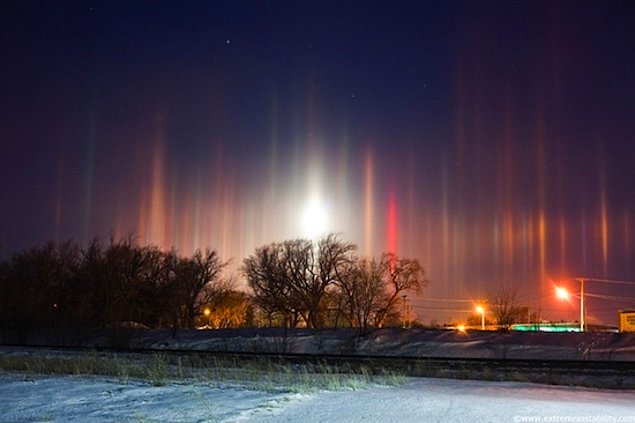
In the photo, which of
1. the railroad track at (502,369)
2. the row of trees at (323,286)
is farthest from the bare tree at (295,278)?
the railroad track at (502,369)

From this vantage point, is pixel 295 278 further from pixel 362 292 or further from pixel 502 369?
pixel 502 369

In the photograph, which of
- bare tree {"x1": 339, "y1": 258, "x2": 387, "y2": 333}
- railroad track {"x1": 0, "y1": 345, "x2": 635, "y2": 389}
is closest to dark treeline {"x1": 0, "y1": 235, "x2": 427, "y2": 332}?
bare tree {"x1": 339, "y1": 258, "x2": 387, "y2": 333}

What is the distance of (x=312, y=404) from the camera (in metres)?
12.4

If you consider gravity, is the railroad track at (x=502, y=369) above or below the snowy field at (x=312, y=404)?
below

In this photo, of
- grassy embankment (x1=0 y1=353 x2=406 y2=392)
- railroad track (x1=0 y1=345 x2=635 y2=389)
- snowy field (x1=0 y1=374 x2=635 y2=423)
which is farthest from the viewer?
railroad track (x1=0 y1=345 x2=635 y2=389)

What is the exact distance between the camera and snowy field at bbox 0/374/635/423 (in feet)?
35.8

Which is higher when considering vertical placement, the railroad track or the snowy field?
the snowy field

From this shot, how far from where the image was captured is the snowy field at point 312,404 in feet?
35.8

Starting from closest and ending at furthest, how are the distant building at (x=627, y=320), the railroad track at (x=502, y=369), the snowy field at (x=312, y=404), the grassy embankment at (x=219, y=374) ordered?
the snowy field at (x=312, y=404) → the grassy embankment at (x=219, y=374) → the railroad track at (x=502, y=369) → the distant building at (x=627, y=320)

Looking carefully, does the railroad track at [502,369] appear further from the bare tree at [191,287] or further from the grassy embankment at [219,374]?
the bare tree at [191,287]

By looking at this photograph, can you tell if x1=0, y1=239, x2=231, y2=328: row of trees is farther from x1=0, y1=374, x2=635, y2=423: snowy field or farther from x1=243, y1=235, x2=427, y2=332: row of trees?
x1=0, y1=374, x2=635, y2=423: snowy field

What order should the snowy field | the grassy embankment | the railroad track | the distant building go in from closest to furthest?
the snowy field
the grassy embankment
the railroad track
the distant building

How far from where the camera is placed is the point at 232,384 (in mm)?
16516

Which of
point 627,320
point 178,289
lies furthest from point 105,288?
point 627,320
